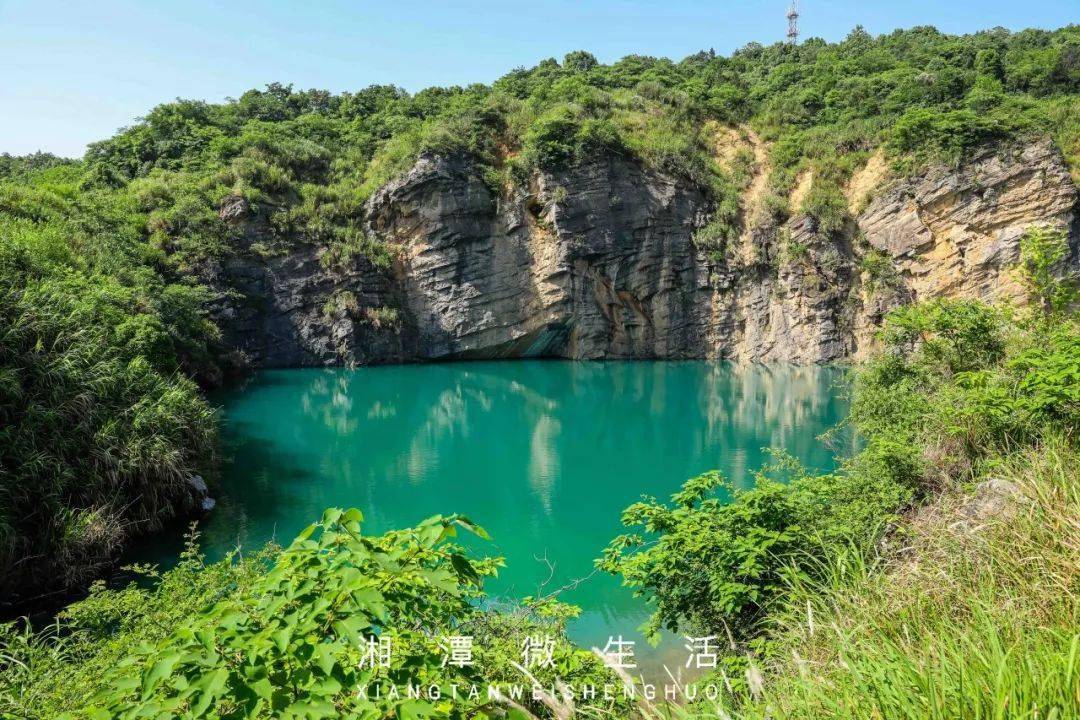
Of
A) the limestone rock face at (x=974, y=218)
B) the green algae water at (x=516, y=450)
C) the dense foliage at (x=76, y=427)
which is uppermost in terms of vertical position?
the limestone rock face at (x=974, y=218)

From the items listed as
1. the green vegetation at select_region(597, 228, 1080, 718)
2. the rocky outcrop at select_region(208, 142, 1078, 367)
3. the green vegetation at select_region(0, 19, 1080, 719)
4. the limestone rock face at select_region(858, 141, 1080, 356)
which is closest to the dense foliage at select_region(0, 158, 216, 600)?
the green vegetation at select_region(0, 19, 1080, 719)

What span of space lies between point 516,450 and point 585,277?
48.9 feet

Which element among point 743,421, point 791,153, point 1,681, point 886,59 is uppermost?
point 886,59

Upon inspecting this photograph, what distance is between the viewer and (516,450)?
14.9 metres

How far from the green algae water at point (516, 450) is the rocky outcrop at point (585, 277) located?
2570mm

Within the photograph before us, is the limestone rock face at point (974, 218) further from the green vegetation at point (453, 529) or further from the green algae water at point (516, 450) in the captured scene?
the green algae water at point (516, 450)

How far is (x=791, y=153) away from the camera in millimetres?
30141

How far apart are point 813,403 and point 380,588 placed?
19.5 meters

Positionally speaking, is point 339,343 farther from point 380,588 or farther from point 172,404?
point 380,588

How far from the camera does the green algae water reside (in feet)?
29.3

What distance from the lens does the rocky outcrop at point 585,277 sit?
25.9 meters

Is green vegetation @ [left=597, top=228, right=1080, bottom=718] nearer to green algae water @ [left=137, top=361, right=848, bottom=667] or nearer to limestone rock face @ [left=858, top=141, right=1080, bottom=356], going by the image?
green algae water @ [left=137, top=361, right=848, bottom=667]

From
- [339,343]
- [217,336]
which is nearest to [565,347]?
[339,343]

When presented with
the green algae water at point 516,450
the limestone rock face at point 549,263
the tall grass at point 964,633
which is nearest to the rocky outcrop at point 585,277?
the limestone rock face at point 549,263
